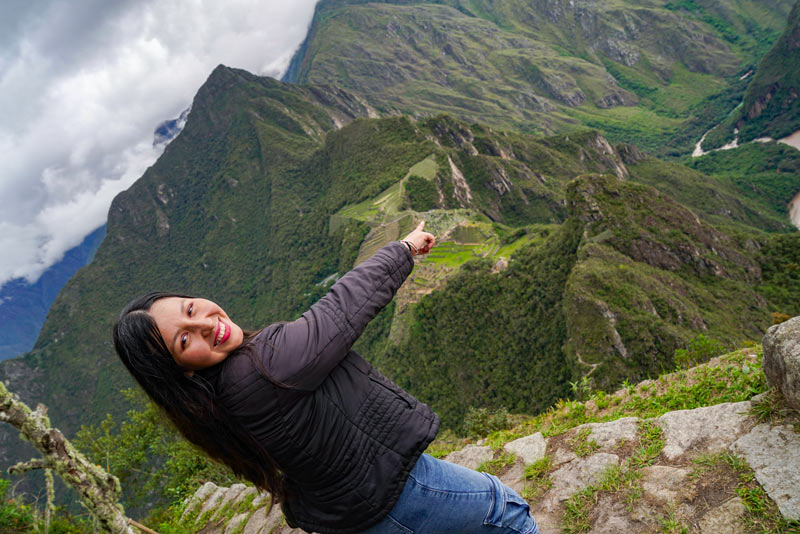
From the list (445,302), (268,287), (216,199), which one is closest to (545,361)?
(445,302)

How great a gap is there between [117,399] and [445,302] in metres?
110

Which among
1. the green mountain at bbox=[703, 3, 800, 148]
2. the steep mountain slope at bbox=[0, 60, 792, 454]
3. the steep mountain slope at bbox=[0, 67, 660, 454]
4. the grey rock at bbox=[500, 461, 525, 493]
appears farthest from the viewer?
the green mountain at bbox=[703, 3, 800, 148]

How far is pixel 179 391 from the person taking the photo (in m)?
2.07

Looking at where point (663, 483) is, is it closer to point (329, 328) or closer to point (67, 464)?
point (329, 328)

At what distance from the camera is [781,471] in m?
3.05

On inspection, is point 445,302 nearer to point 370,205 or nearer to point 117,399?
point 370,205

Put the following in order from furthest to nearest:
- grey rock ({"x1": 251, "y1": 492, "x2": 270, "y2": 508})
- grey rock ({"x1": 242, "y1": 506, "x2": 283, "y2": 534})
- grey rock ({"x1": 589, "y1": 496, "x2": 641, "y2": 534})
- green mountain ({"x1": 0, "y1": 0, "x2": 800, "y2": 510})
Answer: green mountain ({"x1": 0, "y1": 0, "x2": 800, "y2": 510}), grey rock ({"x1": 251, "y1": 492, "x2": 270, "y2": 508}), grey rock ({"x1": 242, "y1": 506, "x2": 283, "y2": 534}), grey rock ({"x1": 589, "y1": 496, "x2": 641, "y2": 534})

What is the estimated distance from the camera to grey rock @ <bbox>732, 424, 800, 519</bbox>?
290cm

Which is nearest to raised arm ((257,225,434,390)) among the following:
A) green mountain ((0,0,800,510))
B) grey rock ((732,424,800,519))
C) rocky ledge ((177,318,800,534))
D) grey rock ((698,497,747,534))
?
rocky ledge ((177,318,800,534))

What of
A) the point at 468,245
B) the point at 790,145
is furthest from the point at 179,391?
the point at 790,145

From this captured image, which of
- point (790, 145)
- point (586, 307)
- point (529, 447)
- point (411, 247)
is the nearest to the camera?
point (411, 247)

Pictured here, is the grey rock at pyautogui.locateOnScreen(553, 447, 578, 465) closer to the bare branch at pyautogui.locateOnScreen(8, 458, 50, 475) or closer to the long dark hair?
the long dark hair

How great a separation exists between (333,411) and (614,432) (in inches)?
155

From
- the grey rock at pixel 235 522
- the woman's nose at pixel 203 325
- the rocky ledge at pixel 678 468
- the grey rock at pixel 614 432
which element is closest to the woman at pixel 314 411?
the woman's nose at pixel 203 325
